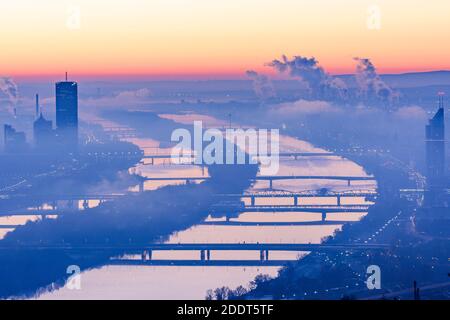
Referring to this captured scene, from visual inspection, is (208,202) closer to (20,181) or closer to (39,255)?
(20,181)

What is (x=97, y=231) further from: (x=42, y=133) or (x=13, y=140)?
(x=42, y=133)

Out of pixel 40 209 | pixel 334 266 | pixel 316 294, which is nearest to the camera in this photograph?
pixel 316 294

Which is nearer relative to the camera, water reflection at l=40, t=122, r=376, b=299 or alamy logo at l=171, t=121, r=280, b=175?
water reflection at l=40, t=122, r=376, b=299

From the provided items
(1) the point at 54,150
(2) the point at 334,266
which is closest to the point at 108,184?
(1) the point at 54,150

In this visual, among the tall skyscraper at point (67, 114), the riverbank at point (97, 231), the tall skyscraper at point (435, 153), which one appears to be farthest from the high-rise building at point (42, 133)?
the tall skyscraper at point (435, 153)

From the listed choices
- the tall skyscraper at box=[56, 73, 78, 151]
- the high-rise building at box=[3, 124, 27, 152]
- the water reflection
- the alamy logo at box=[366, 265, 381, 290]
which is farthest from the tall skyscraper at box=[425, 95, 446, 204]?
the alamy logo at box=[366, 265, 381, 290]

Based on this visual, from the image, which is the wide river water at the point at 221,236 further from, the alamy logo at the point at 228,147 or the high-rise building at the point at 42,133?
the high-rise building at the point at 42,133

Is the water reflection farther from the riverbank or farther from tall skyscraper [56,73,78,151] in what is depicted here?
tall skyscraper [56,73,78,151]
